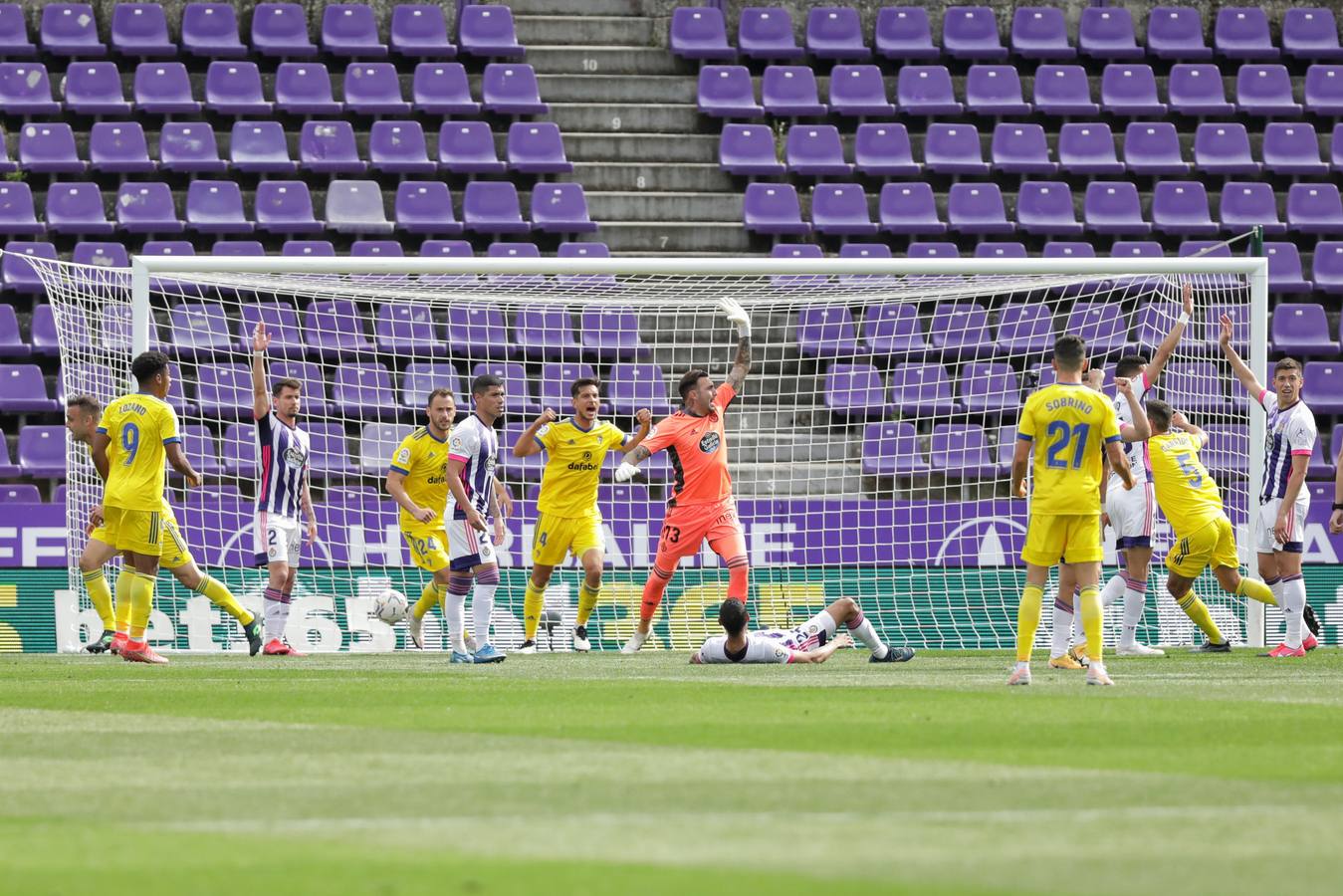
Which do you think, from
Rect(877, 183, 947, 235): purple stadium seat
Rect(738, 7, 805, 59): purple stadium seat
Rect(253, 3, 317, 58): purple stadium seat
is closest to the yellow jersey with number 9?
Rect(253, 3, 317, 58): purple stadium seat

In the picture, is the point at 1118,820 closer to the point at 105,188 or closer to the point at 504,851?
the point at 504,851

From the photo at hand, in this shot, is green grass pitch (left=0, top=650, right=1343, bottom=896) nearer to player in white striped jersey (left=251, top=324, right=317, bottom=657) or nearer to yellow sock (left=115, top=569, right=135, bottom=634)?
yellow sock (left=115, top=569, right=135, bottom=634)

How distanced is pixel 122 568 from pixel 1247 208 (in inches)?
629

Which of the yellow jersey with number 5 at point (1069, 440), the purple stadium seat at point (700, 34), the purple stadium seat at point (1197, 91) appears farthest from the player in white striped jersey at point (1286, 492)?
the purple stadium seat at point (700, 34)

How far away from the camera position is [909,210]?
2489 centimetres

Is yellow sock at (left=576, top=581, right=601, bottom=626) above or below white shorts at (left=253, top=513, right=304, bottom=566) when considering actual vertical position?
below

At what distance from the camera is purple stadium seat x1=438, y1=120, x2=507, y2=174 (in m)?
24.6

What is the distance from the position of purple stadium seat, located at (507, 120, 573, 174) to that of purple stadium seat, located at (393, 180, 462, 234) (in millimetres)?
1174

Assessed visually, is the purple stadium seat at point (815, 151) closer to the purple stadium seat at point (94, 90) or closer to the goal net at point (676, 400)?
the goal net at point (676, 400)

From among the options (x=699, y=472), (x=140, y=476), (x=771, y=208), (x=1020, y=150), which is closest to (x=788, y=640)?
(x=699, y=472)

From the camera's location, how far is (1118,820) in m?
6.04

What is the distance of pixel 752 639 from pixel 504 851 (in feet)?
29.3

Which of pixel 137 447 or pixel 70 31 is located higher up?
pixel 70 31

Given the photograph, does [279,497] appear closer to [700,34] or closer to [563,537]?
[563,537]
